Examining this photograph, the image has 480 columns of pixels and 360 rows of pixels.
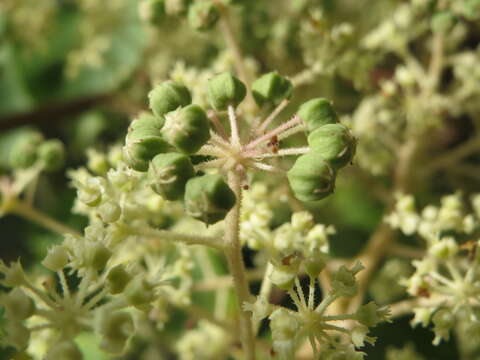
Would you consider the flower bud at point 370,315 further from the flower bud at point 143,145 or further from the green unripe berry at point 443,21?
the green unripe berry at point 443,21

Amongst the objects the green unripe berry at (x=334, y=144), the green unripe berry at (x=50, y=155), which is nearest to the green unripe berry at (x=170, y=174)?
the green unripe berry at (x=334, y=144)

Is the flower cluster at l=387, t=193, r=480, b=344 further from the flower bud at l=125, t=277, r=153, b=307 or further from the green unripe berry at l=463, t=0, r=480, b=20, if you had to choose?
the flower bud at l=125, t=277, r=153, b=307

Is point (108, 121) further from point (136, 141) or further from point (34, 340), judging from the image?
point (136, 141)

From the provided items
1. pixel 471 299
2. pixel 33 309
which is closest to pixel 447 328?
pixel 471 299

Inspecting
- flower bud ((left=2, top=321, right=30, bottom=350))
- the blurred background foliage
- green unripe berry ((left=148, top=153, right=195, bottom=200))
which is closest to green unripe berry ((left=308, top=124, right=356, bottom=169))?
green unripe berry ((left=148, top=153, right=195, bottom=200))

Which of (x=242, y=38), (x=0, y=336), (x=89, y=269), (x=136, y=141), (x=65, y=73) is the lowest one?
(x=0, y=336)

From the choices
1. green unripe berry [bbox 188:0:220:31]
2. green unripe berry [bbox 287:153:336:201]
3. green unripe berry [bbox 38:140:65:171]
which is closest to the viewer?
green unripe berry [bbox 287:153:336:201]

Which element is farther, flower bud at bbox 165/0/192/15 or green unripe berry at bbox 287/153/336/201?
flower bud at bbox 165/0/192/15
